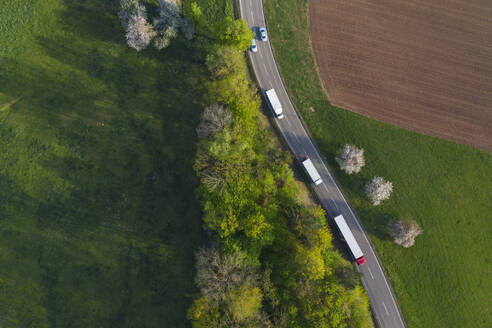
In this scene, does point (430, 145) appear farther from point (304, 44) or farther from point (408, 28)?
point (304, 44)

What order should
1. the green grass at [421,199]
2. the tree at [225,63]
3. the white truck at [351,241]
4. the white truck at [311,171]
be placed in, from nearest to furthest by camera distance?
the tree at [225,63], the white truck at [351,241], the green grass at [421,199], the white truck at [311,171]

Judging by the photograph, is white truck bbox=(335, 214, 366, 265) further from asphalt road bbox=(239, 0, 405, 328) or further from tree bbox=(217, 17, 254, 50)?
tree bbox=(217, 17, 254, 50)

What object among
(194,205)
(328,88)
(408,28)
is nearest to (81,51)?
(194,205)

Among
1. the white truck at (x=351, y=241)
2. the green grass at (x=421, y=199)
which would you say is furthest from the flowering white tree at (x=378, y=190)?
the white truck at (x=351, y=241)

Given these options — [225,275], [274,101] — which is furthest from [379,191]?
[225,275]

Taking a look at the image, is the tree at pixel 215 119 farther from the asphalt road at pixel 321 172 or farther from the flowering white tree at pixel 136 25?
the flowering white tree at pixel 136 25
